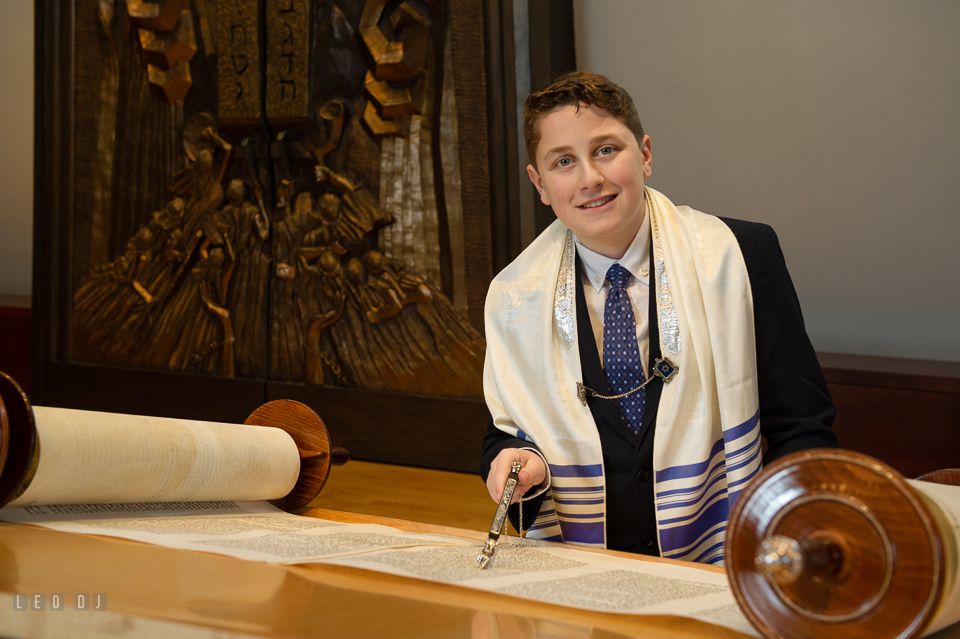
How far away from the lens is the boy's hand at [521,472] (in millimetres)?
1193

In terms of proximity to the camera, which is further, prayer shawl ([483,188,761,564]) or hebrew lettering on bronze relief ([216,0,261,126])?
hebrew lettering on bronze relief ([216,0,261,126])

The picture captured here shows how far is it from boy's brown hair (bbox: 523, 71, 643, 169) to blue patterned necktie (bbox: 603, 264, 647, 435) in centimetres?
30

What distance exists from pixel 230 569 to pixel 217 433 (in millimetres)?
361

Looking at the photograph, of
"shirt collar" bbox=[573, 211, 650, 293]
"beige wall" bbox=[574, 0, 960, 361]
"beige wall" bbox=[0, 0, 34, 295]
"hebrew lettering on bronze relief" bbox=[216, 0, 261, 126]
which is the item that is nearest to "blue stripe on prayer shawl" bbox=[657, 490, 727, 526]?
"shirt collar" bbox=[573, 211, 650, 293]

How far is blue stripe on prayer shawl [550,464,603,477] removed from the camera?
138cm

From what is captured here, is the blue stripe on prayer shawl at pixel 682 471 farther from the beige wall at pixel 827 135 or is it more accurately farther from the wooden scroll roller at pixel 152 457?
the beige wall at pixel 827 135

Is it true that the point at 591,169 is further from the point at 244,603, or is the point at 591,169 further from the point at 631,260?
the point at 244,603

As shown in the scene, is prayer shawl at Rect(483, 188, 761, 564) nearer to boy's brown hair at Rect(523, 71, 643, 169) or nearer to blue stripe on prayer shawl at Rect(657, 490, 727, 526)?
blue stripe on prayer shawl at Rect(657, 490, 727, 526)

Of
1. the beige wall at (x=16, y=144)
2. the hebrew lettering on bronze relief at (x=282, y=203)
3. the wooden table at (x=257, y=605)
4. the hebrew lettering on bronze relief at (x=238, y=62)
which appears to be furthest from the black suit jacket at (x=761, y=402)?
the beige wall at (x=16, y=144)

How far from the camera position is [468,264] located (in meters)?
3.22

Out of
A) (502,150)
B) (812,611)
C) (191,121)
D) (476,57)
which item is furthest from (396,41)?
(812,611)

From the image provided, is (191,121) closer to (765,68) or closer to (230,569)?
(765,68)

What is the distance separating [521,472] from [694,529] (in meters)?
0.36

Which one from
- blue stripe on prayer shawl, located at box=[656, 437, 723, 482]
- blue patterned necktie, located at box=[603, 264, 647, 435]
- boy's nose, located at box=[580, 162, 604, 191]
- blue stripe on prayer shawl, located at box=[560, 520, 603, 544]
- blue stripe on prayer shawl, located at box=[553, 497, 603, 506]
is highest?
boy's nose, located at box=[580, 162, 604, 191]
